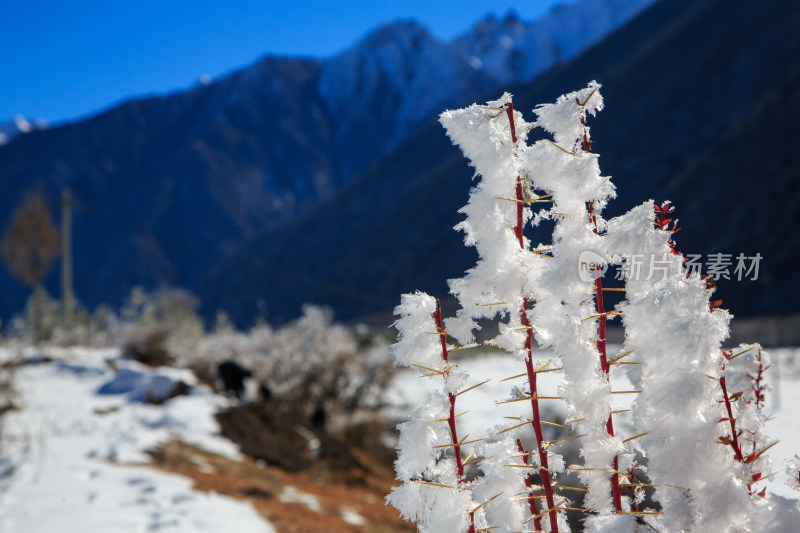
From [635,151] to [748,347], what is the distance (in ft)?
156

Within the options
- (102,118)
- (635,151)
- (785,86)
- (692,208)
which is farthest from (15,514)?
(102,118)

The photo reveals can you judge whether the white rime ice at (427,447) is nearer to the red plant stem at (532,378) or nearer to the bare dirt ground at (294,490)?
the red plant stem at (532,378)

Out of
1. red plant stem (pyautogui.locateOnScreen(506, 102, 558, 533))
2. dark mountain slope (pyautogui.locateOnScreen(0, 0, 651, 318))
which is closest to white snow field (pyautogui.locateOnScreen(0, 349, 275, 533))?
red plant stem (pyautogui.locateOnScreen(506, 102, 558, 533))

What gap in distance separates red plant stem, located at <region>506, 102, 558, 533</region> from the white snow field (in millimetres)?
3180

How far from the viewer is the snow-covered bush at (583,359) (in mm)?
630

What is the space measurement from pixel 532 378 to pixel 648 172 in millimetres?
45038

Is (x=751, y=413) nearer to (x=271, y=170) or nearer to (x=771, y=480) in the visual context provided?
(x=771, y=480)

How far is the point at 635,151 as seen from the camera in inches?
1729

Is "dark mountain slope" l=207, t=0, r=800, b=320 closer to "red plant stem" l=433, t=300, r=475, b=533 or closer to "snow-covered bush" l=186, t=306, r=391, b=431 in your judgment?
"red plant stem" l=433, t=300, r=475, b=533

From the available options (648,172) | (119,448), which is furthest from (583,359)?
(648,172)

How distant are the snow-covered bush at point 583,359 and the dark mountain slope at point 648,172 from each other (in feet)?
2.35

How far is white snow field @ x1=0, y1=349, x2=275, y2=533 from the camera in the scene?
3279 mm

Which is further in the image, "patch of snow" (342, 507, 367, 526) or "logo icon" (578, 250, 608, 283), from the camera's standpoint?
"patch of snow" (342, 507, 367, 526)

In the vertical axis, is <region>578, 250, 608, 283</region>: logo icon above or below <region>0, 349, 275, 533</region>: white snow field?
below
